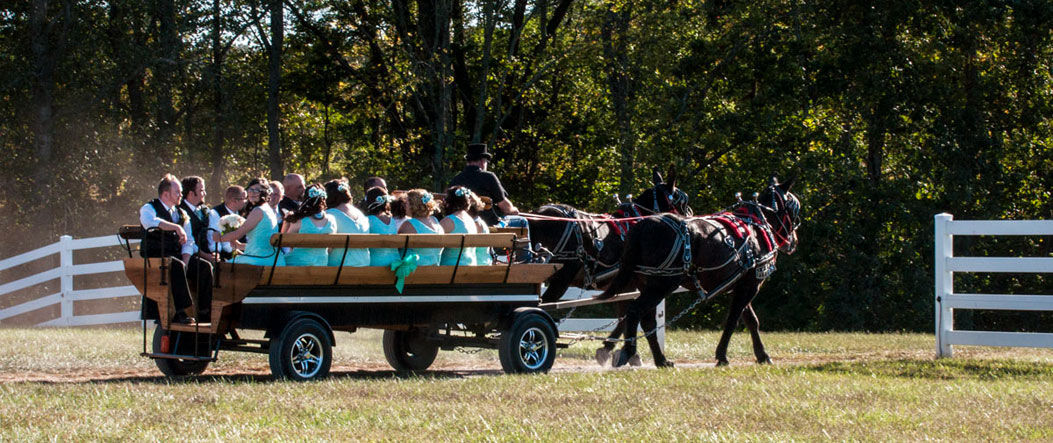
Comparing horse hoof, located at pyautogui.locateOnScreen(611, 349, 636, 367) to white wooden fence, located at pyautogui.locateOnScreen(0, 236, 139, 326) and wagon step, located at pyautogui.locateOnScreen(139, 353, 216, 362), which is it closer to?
wagon step, located at pyautogui.locateOnScreen(139, 353, 216, 362)

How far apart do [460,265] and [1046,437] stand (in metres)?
4.87

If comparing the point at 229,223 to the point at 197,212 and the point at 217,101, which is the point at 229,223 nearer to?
the point at 197,212

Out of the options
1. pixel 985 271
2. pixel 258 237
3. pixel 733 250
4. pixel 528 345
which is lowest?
pixel 528 345

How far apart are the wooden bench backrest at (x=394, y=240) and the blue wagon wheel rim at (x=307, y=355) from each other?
0.77 m

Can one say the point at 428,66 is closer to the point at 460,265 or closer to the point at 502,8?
the point at 502,8

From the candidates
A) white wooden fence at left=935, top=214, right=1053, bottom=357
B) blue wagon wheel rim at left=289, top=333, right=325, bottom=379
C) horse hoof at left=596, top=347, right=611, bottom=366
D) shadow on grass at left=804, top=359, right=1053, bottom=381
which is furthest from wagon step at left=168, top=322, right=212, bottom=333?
white wooden fence at left=935, top=214, right=1053, bottom=357

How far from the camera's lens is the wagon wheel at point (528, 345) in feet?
34.6

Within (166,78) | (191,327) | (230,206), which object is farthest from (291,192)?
(166,78)

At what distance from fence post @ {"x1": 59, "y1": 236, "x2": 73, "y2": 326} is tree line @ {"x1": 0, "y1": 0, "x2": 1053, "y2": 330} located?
591 cm

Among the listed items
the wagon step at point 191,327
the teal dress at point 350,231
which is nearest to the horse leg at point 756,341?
the teal dress at point 350,231

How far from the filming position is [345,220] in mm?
10156

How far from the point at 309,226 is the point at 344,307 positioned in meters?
0.70

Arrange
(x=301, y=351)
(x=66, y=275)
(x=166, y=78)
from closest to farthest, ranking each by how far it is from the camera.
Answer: (x=301, y=351)
(x=66, y=275)
(x=166, y=78)

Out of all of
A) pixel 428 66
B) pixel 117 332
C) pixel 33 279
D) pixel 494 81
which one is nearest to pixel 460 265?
pixel 117 332
